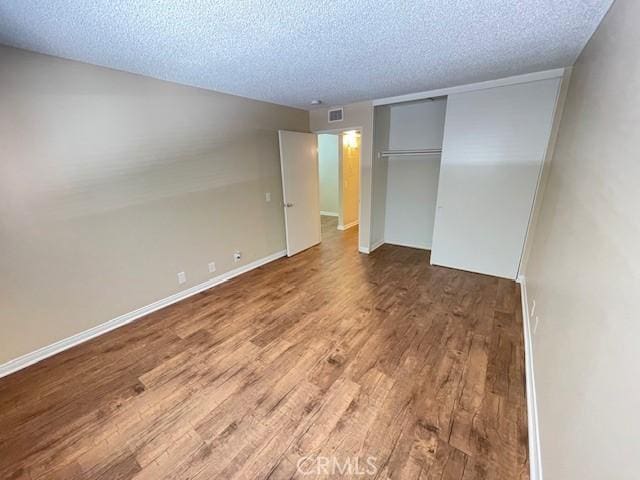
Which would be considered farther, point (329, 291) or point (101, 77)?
point (329, 291)

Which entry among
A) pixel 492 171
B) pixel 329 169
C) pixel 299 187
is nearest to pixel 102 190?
pixel 299 187

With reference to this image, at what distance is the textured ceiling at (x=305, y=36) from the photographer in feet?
4.73

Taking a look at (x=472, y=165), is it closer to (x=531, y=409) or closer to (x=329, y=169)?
(x=531, y=409)

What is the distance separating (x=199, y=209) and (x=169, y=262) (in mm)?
678

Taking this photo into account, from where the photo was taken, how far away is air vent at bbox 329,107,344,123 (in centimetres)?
399

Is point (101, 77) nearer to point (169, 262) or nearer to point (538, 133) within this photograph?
point (169, 262)

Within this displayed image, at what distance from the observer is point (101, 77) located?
84.4 inches

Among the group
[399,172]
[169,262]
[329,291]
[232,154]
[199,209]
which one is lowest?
[329,291]

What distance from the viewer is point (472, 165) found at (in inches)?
124

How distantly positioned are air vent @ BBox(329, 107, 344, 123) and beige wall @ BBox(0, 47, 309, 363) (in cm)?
132

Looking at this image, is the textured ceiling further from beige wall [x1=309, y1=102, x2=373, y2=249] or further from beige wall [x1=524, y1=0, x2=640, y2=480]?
beige wall [x1=309, y1=102, x2=373, y2=249]

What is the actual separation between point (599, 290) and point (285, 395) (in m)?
1.73

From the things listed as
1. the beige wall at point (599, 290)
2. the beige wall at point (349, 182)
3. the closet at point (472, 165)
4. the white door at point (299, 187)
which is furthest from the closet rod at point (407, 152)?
the beige wall at point (599, 290)

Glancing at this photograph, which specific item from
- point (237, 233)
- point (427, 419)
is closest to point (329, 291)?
point (237, 233)
